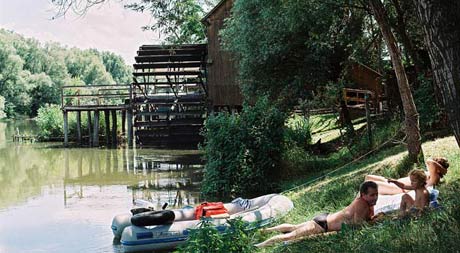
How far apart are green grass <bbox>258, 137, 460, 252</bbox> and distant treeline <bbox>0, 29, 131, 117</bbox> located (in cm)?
5530

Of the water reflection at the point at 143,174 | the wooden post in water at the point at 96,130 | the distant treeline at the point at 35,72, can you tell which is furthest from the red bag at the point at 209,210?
the distant treeline at the point at 35,72

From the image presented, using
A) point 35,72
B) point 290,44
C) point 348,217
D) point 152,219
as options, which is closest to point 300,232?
point 348,217

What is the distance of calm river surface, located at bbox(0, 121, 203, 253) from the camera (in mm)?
11859

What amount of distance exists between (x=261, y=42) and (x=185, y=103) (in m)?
12.2

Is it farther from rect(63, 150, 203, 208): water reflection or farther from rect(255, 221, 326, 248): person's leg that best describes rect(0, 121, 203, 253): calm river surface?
rect(255, 221, 326, 248): person's leg

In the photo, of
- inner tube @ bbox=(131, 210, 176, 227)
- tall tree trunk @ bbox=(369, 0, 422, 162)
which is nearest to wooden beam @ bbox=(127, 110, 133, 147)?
inner tube @ bbox=(131, 210, 176, 227)

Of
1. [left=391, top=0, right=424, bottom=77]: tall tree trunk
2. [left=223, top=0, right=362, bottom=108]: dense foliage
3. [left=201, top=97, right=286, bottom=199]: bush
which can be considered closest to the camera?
[left=391, top=0, right=424, bottom=77]: tall tree trunk

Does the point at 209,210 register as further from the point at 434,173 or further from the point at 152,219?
the point at 434,173

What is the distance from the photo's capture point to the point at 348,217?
630cm

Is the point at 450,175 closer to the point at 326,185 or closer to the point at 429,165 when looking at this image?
the point at 429,165

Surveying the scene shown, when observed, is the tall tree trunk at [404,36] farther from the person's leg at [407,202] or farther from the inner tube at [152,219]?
the person's leg at [407,202]

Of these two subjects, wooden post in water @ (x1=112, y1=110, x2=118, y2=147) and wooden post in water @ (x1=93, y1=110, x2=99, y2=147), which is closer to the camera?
wooden post in water @ (x1=112, y1=110, x2=118, y2=147)

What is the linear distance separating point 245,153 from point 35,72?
64.9 m

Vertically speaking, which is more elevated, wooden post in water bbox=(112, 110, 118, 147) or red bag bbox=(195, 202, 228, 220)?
wooden post in water bbox=(112, 110, 118, 147)
